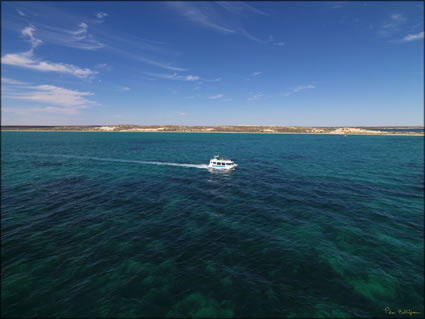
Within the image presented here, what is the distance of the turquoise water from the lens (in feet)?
57.2

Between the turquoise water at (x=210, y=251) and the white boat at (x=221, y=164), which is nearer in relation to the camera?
the turquoise water at (x=210, y=251)

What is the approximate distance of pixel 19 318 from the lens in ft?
51.5

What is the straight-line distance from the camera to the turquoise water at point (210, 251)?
1742 cm

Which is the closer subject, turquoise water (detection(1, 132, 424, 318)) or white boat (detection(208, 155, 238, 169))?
turquoise water (detection(1, 132, 424, 318))

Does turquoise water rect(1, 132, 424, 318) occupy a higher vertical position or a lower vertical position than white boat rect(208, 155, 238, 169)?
lower

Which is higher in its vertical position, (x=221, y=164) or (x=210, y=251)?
(x=221, y=164)

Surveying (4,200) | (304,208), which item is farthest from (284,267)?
(4,200)

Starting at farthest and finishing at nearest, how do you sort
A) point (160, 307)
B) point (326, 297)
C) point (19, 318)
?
point (326, 297) < point (160, 307) < point (19, 318)

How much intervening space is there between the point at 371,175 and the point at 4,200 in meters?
105

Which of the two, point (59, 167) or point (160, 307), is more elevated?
point (59, 167)

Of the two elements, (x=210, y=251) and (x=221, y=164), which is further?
(x=221, y=164)

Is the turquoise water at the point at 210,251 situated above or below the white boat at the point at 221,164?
below

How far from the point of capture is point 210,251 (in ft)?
80.8

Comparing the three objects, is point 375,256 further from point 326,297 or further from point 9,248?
point 9,248
